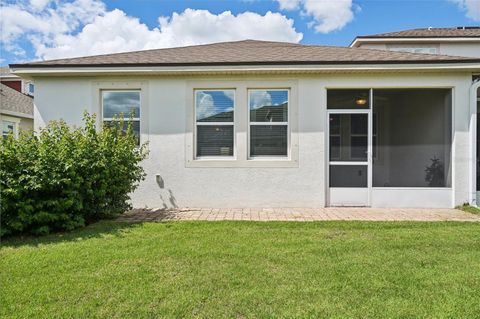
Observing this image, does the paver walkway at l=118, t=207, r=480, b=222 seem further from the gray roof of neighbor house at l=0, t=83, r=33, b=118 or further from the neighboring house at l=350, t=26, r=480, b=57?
the gray roof of neighbor house at l=0, t=83, r=33, b=118

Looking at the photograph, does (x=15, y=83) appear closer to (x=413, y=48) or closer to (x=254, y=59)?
(x=254, y=59)

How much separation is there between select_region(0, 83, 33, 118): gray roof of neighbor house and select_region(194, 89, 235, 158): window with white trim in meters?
11.2

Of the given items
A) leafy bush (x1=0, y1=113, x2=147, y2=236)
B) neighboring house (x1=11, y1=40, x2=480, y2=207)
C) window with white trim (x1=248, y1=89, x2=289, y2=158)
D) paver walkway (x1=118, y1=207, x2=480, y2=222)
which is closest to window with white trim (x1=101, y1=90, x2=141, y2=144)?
neighboring house (x1=11, y1=40, x2=480, y2=207)

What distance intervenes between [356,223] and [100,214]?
535cm

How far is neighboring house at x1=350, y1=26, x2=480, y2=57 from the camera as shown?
46.1 ft

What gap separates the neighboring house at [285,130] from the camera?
7430mm

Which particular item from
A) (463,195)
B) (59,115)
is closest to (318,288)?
(463,195)

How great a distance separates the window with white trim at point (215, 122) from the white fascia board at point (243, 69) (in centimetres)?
65

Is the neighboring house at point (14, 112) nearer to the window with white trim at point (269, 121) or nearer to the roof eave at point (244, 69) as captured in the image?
the roof eave at point (244, 69)

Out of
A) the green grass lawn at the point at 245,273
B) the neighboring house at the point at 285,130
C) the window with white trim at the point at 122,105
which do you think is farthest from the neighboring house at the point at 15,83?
the green grass lawn at the point at 245,273

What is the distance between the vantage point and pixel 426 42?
14.1 m

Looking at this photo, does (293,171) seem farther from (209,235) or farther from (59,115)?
(59,115)

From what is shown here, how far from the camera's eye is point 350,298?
2926 mm

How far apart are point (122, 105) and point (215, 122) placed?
2560mm
